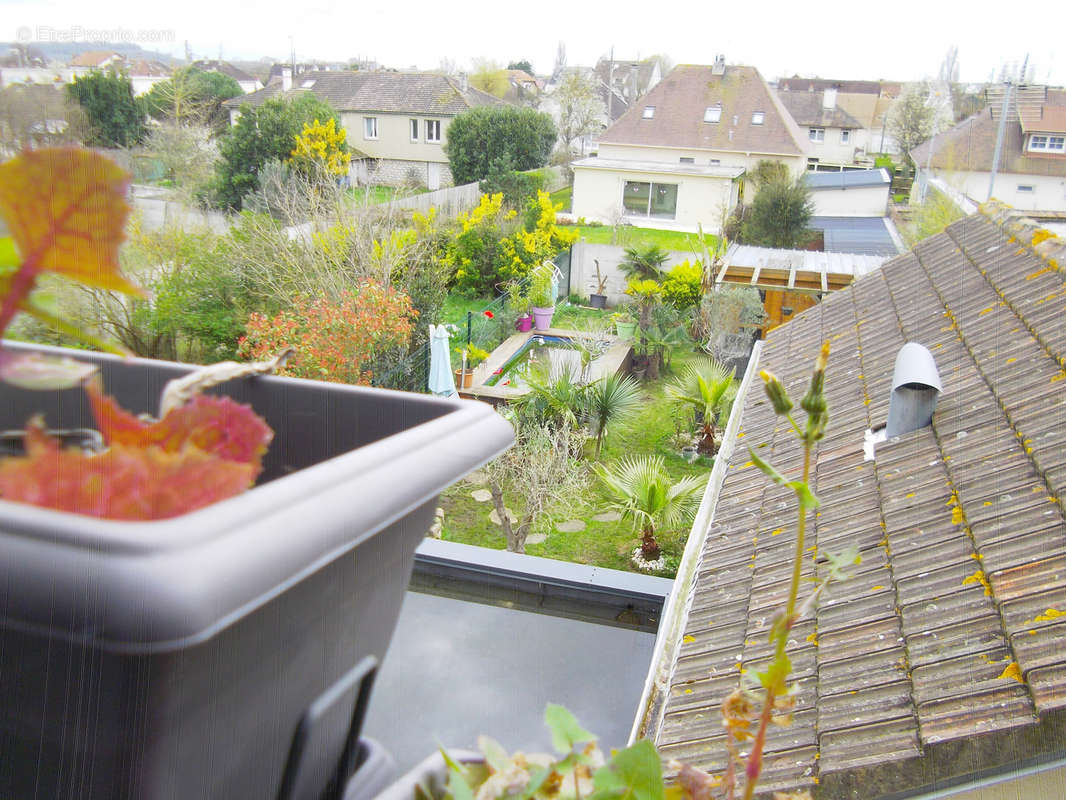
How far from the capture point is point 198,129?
1384cm

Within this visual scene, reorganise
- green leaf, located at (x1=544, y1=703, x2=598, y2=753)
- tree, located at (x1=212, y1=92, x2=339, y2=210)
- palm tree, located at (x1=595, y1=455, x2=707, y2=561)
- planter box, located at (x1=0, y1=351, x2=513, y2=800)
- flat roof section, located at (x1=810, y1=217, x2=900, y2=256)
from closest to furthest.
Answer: planter box, located at (x1=0, y1=351, x2=513, y2=800) < green leaf, located at (x1=544, y1=703, x2=598, y2=753) < palm tree, located at (x1=595, y1=455, x2=707, y2=561) < flat roof section, located at (x1=810, y1=217, x2=900, y2=256) < tree, located at (x1=212, y1=92, x2=339, y2=210)

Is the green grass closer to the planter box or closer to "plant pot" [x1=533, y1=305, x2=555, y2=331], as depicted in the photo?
"plant pot" [x1=533, y1=305, x2=555, y2=331]

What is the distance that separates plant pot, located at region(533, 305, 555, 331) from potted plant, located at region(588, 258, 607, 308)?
211 cm

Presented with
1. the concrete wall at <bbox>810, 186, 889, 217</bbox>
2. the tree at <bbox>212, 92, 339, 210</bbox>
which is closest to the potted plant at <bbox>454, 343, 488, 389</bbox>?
the tree at <bbox>212, 92, 339, 210</bbox>

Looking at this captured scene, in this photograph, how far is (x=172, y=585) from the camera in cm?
27

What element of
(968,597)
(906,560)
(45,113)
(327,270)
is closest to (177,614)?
(45,113)

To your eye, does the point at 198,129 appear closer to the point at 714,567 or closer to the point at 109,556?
the point at 714,567

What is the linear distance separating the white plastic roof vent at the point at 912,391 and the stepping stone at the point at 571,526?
14.6ft

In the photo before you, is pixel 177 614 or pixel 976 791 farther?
pixel 976 791

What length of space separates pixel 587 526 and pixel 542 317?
5.34 m

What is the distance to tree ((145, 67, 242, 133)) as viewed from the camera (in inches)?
412

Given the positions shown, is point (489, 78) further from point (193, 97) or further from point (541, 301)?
point (541, 301)

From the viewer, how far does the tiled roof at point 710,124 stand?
65.8 ft

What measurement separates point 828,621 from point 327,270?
7.64 meters
